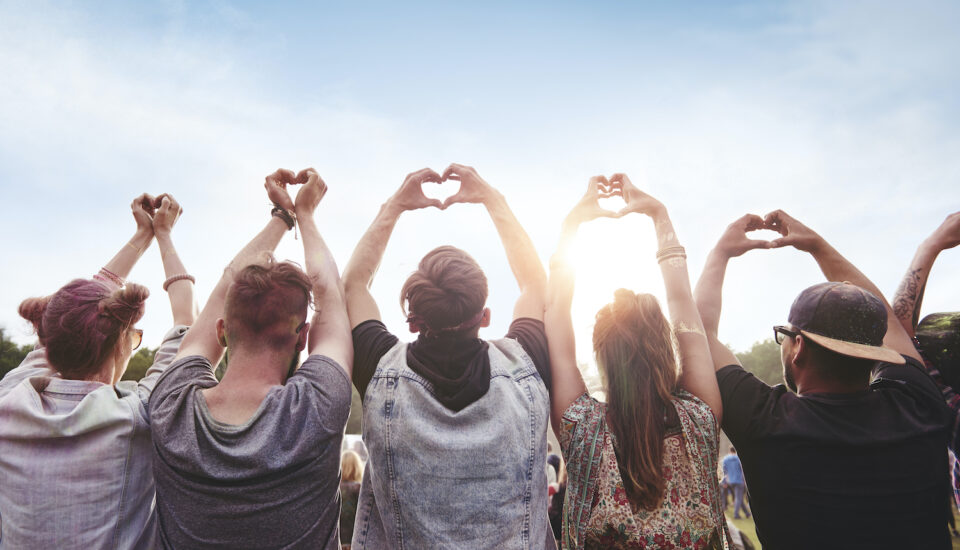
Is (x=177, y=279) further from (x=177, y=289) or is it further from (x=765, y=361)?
(x=765, y=361)

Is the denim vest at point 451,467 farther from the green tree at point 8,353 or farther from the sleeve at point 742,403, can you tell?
the green tree at point 8,353

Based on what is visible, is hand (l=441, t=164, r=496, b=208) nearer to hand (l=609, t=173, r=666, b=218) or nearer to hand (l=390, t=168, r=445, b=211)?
hand (l=390, t=168, r=445, b=211)

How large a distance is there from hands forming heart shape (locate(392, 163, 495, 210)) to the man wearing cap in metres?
1.79

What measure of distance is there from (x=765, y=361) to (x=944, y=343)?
30.1 metres

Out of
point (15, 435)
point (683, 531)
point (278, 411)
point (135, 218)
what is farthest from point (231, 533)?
point (135, 218)

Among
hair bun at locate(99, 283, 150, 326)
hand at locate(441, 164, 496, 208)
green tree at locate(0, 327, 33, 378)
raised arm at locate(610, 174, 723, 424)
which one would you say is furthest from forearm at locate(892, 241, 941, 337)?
green tree at locate(0, 327, 33, 378)

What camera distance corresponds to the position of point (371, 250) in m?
2.91

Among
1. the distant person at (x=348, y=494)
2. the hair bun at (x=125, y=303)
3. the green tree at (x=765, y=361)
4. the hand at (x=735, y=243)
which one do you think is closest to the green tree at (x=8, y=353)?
the distant person at (x=348, y=494)

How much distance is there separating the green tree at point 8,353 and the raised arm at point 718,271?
29261 millimetres

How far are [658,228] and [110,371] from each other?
320 cm

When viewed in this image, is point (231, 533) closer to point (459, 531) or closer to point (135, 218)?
point (459, 531)

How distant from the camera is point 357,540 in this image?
230 centimetres

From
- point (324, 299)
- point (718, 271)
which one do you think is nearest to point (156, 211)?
point (324, 299)

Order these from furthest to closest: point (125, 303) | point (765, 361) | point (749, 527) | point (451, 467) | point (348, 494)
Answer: point (765, 361) → point (749, 527) → point (348, 494) → point (125, 303) → point (451, 467)
